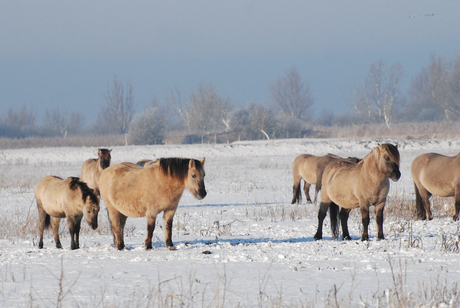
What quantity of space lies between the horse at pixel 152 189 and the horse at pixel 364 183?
7.80ft

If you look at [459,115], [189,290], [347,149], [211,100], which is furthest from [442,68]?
[189,290]

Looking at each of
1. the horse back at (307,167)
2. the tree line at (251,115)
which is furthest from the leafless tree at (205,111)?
the horse back at (307,167)

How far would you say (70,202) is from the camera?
6930 millimetres

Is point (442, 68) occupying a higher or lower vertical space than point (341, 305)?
higher

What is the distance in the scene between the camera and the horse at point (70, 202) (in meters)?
6.80

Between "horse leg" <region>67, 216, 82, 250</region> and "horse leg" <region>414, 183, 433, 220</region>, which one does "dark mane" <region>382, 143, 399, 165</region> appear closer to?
"horse leg" <region>414, 183, 433, 220</region>

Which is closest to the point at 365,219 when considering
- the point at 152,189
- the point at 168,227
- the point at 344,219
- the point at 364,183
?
the point at 364,183

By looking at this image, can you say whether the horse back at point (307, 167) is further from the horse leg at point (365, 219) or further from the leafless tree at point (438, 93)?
the leafless tree at point (438, 93)

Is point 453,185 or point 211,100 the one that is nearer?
point 453,185

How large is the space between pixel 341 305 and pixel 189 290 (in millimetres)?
1424

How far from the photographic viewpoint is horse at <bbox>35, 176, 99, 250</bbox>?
22.3ft

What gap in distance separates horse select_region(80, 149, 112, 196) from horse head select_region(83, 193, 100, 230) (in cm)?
434

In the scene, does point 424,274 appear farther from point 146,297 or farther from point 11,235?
point 11,235

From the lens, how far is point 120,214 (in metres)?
7.16
